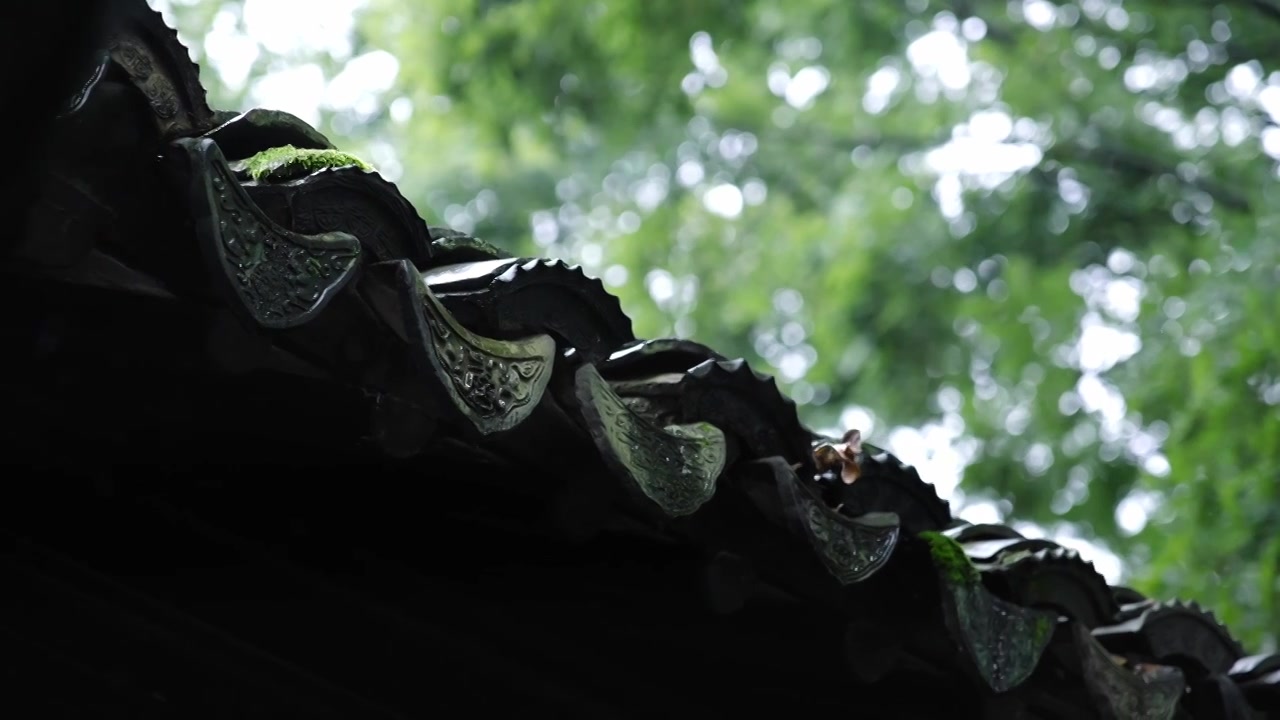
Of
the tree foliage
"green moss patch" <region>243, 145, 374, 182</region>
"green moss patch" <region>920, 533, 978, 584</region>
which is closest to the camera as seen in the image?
"green moss patch" <region>243, 145, 374, 182</region>

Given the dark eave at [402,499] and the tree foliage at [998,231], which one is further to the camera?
the tree foliage at [998,231]

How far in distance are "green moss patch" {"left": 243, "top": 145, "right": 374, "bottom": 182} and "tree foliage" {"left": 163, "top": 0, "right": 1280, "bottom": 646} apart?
5054 millimetres

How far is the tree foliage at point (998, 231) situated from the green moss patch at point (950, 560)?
4.01 meters

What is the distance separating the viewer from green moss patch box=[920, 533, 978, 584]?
7.41ft

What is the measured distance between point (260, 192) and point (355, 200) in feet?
0.46

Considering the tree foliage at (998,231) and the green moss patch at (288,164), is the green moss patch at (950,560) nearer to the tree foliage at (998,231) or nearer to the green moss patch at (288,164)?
the green moss patch at (288,164)

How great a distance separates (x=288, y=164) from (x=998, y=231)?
24.4ft

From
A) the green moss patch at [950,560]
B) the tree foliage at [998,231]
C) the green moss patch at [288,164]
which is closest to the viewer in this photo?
the green moss patch at [288,164]

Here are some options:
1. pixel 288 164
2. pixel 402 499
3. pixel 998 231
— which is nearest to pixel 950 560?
pixel 402 499

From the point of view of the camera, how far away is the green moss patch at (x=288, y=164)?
162 centimetres

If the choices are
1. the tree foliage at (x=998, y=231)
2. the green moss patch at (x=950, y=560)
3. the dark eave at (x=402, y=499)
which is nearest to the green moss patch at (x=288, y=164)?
the dark eave at (x=402, y=499)

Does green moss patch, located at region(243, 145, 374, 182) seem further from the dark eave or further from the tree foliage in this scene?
the tree foliage

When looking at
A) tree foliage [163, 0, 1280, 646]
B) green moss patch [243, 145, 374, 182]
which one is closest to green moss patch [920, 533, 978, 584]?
green moss patch [243, 145, 374, 182]

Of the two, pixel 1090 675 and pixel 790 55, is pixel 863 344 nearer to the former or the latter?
pixel 790 55
